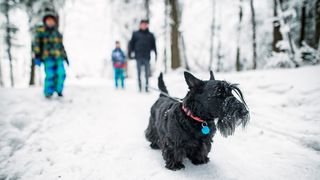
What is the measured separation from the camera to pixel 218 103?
109 inches

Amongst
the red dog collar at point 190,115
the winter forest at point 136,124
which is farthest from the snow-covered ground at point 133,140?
the red dog collar at point 190,115

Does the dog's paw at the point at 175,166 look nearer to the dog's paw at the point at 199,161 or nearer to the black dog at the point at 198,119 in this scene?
the black dog at the point at 198,119

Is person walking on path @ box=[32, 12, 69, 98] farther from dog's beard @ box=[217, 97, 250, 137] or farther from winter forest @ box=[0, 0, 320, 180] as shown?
dog's beard @ box=[217, 97, 250, 137]

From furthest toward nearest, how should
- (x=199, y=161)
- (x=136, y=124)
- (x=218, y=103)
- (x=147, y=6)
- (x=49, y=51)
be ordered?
(x=147, y=6), (x=49, y=51), (x=136, y=124), (x=199, y=161), (x=218, y=103)

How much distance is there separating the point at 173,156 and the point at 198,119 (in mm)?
699

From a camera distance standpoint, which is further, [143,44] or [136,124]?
[143,44]

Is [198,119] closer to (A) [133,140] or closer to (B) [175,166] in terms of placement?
(B) [175,166]

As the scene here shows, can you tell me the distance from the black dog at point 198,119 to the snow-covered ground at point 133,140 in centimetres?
29

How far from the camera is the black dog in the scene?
2.72 meters

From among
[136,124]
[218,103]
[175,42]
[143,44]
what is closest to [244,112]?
[218,103]

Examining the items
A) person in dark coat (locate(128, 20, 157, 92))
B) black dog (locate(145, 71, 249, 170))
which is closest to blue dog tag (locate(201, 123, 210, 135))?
black dog (locate(145, 71, 249, 170))

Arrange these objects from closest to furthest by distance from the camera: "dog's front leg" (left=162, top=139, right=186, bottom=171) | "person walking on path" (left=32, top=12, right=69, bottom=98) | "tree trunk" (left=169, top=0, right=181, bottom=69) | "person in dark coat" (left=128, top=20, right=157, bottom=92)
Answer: "dog's front leg" (left=162, top=139, right=186, bottom=171)
"person walking on path" (left=32, top=12, right=69, bottom=98)
"person in dark coat" (left=128, top=20, right=157, bottom=92)
"tree trunk" (left=169, top=0, right=181, bottom=69)

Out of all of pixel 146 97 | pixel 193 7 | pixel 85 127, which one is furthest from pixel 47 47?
pixel 193 7

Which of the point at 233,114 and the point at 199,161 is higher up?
the point at 233,114
